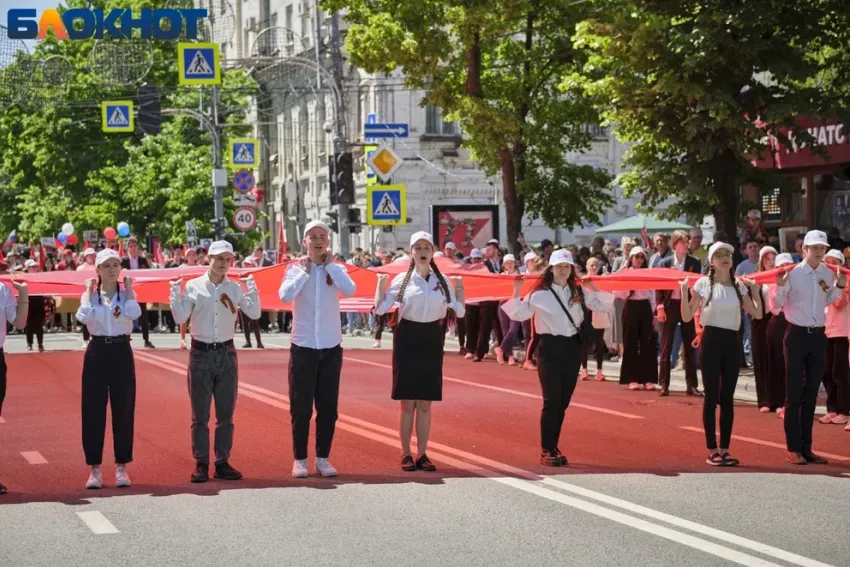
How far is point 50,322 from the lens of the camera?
43.1 metres

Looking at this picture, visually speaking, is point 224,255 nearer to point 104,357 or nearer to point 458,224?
point 104,357

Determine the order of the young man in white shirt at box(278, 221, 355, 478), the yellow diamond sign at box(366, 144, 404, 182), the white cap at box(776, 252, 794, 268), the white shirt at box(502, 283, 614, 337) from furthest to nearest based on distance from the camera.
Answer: the yellow diamond sign at box(366, 144, 404, 182) < the white cap at box(776, 252, 794, 268) < the white shirt at box(502, 283, 614, 337) < the young man in white shirt at box(278, 221, 355, 478)

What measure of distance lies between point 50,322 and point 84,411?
30.5 m

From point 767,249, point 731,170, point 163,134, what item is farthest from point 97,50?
point 767,249

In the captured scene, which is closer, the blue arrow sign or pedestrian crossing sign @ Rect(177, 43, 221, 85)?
the blue arrow sign

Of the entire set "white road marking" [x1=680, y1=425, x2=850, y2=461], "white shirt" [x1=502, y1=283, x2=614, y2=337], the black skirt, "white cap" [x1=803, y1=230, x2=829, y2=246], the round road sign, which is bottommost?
"white road marking" [x1=680, y1=425, x2=850, y2=461]

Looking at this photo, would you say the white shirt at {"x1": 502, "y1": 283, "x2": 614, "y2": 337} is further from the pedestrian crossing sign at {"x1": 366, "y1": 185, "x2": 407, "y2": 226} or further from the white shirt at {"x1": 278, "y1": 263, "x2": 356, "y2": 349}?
the pedestrian crossing sign at {"x1": 366, "y1": 185, "x2": 407, "y2": 226}

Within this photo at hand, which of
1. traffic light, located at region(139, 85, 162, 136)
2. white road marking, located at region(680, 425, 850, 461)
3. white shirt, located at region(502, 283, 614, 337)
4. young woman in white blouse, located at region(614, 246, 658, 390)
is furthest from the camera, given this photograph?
traffic light, located at region(139, 85, 162, 136)

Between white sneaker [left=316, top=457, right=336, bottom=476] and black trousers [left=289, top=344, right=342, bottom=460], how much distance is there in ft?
0.16

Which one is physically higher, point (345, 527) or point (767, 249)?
point (767, 249)

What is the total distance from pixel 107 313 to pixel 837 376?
28.9 ft

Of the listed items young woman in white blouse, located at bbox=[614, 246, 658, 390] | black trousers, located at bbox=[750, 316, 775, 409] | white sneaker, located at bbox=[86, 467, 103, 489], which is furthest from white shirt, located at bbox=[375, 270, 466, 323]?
young woman in white blouse, located at bbox=[614, 246, 658, 390]

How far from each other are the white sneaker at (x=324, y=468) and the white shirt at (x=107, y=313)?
1922mm

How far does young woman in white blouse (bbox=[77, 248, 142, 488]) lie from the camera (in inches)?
522
